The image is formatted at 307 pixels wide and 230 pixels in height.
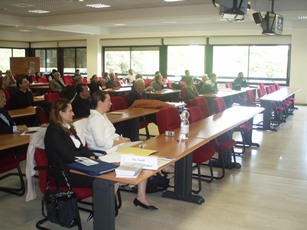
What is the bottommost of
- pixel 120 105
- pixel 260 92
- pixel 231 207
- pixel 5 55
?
pixel 231 207

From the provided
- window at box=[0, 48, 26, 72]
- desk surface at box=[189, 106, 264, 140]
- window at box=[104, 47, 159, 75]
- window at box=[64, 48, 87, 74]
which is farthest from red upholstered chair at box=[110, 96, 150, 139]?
window at box=[0, 48, 26, 72]

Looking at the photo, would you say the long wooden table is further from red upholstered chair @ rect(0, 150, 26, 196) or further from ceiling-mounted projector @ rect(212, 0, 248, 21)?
ceiling-mounted projector @ rect(212, 0, 248, 21)

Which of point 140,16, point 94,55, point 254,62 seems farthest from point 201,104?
point 94,55

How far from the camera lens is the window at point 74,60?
59.3 ft

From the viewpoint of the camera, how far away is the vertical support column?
55.9 ft

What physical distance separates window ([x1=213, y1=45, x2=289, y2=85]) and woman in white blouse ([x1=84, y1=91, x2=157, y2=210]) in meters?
11.7

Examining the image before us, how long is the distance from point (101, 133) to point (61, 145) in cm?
69

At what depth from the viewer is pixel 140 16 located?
10.7 metres

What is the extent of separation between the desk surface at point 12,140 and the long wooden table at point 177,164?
50.6 inches

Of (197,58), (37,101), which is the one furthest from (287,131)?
(197,58)

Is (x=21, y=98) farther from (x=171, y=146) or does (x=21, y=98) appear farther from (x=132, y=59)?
(x=132, y=59)

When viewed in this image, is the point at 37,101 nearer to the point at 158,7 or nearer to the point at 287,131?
the point at 158,7

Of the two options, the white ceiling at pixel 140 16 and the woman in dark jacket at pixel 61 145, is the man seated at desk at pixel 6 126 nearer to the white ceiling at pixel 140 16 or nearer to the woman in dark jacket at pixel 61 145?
the woman in dark jacket at pixel 61 145

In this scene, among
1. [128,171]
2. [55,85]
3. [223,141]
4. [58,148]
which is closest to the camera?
[128,171]
